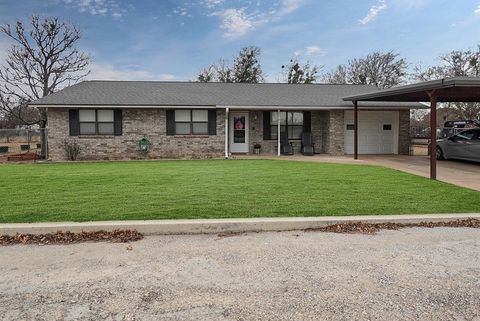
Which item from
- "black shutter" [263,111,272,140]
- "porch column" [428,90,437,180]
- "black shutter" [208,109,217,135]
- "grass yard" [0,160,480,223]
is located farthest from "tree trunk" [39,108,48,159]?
"porch column" [428,90,437,180]

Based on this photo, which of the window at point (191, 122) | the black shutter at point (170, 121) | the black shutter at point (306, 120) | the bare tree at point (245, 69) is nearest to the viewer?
the black shutter at point (170, 121)

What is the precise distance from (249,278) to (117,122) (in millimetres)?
15482

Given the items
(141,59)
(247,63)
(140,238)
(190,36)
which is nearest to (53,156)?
(190,36)

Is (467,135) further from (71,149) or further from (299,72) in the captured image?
(299,72)

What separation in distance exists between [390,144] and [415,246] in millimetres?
16613

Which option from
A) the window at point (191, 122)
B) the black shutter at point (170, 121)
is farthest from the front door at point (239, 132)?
the black shutter at point (170, 121)

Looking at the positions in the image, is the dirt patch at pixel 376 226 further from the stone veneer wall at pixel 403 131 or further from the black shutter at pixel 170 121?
the stone veneer wall at pixel 403 131

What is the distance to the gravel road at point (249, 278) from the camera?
3.28 meters

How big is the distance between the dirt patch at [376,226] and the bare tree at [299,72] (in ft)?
124

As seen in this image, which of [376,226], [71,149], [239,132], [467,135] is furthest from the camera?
[239,132]

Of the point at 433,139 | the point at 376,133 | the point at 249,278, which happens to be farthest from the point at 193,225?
the point at 376,133

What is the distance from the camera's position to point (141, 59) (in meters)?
27.7

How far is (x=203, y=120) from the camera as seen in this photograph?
18.7 meters

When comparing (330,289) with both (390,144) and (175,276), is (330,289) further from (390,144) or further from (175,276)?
(390,144)
